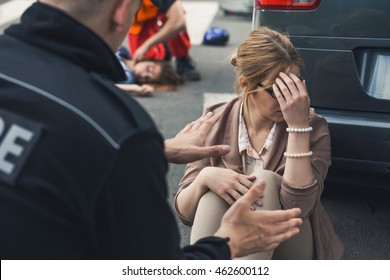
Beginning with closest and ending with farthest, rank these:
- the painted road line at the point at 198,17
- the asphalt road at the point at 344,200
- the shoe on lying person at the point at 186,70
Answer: the asphalt road at the point at 344,200 < the shoe on lying person at the point at 186,70 < the painted road line at the point at 198,17

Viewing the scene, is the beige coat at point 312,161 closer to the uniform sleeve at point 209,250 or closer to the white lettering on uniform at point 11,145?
the uniform sleeve at point 209,250

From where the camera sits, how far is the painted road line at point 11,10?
8.08 m

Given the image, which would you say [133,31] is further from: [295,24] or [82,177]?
[82,177]

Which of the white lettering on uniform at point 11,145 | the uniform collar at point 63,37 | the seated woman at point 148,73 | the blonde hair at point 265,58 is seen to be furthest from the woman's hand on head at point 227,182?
the seated woman at point 148,73

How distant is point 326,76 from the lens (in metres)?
3.01

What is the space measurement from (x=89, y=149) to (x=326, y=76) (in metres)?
1.95

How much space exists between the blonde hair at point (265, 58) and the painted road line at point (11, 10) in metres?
5.81

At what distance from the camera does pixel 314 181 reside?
241 centimetres

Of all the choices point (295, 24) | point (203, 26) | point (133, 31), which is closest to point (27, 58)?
point (295, 24)

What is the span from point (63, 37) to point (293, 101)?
1231 millimetres

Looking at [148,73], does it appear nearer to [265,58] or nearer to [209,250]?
[265,58]

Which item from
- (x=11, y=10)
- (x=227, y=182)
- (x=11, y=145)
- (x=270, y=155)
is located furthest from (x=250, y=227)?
(x=11, y=10)

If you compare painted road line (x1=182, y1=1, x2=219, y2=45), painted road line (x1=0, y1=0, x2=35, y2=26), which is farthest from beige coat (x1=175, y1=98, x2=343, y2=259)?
painted road line (x1=0, y1=0, x2=35, y2=26)

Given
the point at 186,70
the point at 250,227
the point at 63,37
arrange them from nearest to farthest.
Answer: the point at 63,37
the point at 250,227
the point at 186,70
